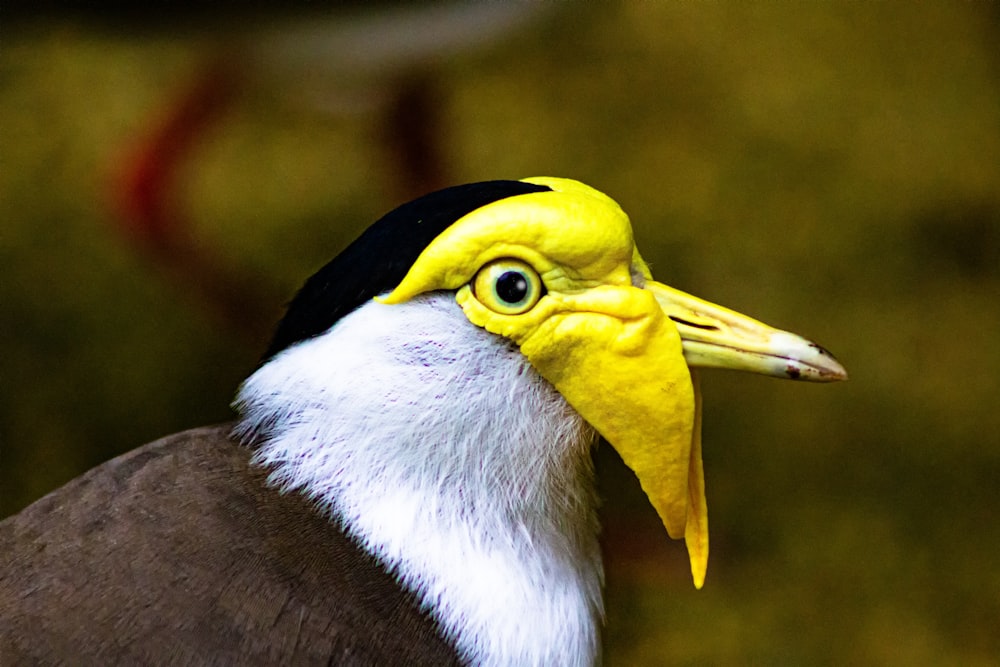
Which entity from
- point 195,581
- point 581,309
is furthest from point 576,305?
point 195,581

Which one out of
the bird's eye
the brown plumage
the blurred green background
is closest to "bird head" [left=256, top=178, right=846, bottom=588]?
the bird's eye

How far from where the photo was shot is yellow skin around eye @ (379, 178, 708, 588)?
1.02 metres

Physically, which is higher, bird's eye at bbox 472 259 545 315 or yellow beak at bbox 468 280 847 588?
bird's eye at bbox 472 259 545 315

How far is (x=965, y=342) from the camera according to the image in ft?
7.10

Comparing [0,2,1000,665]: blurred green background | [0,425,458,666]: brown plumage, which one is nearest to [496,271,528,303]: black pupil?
[0,425,458,666]: brown plumage

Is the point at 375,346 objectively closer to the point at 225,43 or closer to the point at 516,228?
the point at 516,228

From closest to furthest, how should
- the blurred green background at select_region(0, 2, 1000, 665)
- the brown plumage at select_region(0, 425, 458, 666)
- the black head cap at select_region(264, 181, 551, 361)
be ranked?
the brown plumage at select_region(0, 425, 458, 666)
the black head cap at select_region(264, 181, 551, 361)
the blurred green background at select_region(0, 2, 1000, 665)

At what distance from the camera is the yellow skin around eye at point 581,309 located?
1019 millimetres

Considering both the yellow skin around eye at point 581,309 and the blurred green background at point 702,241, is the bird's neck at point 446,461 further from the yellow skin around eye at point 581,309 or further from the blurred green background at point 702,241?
the blurred green background at point 702,241

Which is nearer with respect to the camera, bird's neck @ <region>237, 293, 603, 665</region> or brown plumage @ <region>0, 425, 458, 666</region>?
brown plumage @ <region>0, 425, 458, 666</region>

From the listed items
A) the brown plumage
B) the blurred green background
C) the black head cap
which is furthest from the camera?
the blurred green background

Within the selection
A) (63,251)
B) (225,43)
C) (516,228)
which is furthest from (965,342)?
(63,251)

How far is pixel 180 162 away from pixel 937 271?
176 cm

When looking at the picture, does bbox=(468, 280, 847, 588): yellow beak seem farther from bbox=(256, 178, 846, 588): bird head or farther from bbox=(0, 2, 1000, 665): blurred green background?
bbox=(0, 2, 1000, 665): blurred green background
